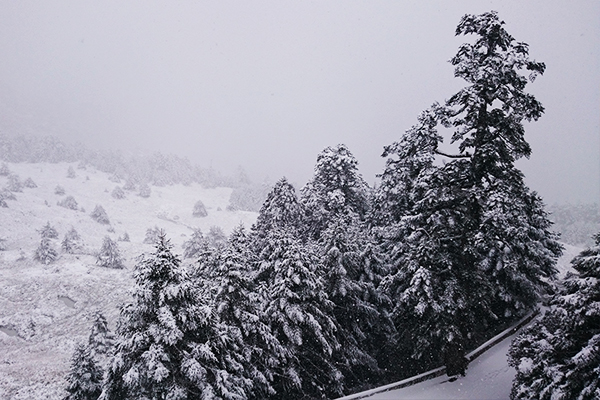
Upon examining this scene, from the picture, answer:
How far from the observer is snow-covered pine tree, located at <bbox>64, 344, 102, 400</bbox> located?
16.3 m

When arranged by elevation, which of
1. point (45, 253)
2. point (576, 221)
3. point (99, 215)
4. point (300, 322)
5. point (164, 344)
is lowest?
point (164, 344)

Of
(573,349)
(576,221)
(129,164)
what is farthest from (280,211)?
(576,221)

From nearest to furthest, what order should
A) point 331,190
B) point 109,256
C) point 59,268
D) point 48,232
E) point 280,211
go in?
point 280,211, point 331,190, point 59,268, point 109,256, point 48,232

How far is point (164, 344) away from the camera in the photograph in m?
9.91

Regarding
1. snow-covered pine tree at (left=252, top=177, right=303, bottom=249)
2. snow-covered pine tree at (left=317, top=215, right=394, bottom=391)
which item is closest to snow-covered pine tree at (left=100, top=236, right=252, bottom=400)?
snow-covered pine tree at (left=317, top=215, right=394, bottom=391)

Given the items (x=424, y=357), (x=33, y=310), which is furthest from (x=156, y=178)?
(x=424, y=357)

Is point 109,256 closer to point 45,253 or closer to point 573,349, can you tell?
point 45,253

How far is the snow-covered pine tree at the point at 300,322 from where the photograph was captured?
13844mm

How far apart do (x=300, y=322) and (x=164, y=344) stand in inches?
229

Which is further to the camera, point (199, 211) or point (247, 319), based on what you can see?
point (199, 211)

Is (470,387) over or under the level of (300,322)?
under

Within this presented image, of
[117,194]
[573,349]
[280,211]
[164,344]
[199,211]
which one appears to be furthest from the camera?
[117,194]

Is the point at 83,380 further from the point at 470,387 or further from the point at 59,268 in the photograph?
the point at 59,268

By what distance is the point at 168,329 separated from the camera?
9.77m
